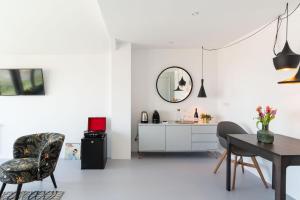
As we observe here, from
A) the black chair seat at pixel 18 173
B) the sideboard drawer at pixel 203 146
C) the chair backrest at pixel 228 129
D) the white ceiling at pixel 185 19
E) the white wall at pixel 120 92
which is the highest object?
the white ceiling at pixel 185 19

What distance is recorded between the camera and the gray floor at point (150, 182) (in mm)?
2922

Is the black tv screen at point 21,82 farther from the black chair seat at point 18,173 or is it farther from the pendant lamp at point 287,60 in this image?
the pendant lamp at point 287,60

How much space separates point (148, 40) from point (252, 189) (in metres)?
3.07

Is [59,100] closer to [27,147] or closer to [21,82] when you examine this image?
[21,82]

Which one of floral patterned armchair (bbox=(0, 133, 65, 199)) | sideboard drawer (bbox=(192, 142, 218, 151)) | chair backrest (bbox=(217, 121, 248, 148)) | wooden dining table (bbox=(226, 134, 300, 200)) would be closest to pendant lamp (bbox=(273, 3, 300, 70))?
wooden dining table (bbox=(226, 134, 300, 200))

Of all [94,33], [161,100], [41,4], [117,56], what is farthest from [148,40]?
[41,4]

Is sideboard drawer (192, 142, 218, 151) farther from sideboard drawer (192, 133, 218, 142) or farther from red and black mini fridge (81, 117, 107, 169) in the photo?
red and black mini fridge (81, 117, 107, 169)

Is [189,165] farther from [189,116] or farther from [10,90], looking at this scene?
[10,90]

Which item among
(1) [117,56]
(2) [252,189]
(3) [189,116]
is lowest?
(2) [252,189]

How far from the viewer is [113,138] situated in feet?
14.9

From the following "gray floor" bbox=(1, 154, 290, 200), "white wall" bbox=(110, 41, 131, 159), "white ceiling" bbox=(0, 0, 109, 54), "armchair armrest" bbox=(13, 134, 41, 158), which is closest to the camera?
"gray floor" bbox=(1, 154, 290, 200)

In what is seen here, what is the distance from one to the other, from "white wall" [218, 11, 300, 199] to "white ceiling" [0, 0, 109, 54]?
258 centimetres

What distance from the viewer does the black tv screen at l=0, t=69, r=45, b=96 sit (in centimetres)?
458

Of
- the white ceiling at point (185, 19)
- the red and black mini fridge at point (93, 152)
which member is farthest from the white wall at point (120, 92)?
the red and black mini fridge at point (93, 152)
